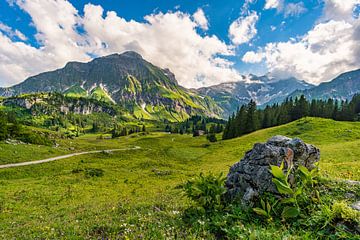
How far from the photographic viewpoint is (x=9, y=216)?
15.5 m

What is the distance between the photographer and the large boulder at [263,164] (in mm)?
7289

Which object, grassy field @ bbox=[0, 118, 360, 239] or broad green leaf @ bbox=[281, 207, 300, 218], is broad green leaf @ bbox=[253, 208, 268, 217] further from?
grassy field @ bbox=[0, 118, 360, 239]

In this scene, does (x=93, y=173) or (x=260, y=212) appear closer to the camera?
(x=260, y=212)

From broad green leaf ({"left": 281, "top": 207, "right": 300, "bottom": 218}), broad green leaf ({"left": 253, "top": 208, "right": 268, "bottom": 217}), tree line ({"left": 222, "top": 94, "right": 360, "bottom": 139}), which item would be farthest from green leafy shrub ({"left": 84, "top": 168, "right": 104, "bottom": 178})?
tree line ({"left": 222, "top": 94, "right": 360, "bottom": 139})

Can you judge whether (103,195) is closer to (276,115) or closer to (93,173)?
(93,173)

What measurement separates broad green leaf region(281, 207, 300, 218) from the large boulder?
2.84 ft

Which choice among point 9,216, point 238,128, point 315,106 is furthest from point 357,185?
point 315,106

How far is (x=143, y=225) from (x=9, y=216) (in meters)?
14.9

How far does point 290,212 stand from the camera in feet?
19.7

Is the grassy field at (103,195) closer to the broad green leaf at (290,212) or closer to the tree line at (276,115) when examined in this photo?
the broad green leaf at (290,212)

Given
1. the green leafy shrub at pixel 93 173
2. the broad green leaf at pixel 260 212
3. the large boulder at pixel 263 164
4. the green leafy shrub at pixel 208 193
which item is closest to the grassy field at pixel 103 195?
the green leafy shrub at pixel 93 173

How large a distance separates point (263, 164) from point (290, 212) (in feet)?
7.56

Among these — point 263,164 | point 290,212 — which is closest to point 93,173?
point 263,164

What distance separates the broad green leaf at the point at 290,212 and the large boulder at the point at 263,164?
2.84 feet
